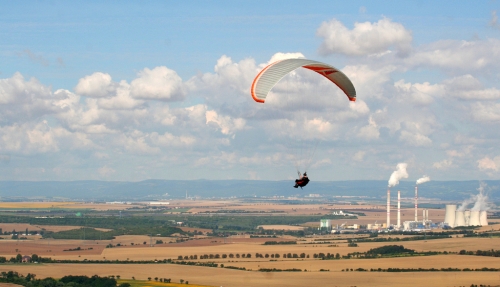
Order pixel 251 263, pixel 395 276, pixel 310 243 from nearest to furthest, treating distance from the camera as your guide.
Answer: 1. pixel 395 276
2. pixel 251 263
3. pixel 310 243

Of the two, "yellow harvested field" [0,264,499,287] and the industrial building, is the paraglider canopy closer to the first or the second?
"yellow harvested field" [0,264,499,287]

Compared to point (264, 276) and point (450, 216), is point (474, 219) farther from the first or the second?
point (264, 276)

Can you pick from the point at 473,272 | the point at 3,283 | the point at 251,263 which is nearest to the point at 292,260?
the point at 251,263

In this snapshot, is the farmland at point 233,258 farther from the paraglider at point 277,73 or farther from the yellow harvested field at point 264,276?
the paraglider at point 277,73

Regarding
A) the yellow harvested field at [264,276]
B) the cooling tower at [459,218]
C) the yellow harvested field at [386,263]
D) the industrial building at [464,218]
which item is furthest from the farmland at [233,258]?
the industrial building at [464,218]

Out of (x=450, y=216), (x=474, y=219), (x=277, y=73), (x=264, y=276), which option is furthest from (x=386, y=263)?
(x=450, y=216)

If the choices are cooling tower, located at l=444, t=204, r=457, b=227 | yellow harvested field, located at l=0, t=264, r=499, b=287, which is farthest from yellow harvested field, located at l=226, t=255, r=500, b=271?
cooling tower, located at l=444, t=204, r=457, b=227

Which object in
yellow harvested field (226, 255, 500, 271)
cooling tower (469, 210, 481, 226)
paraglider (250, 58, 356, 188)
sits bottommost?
yellow harvested field (226, 255, 500, 271)

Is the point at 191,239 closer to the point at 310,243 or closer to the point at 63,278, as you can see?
the point at 310,243
